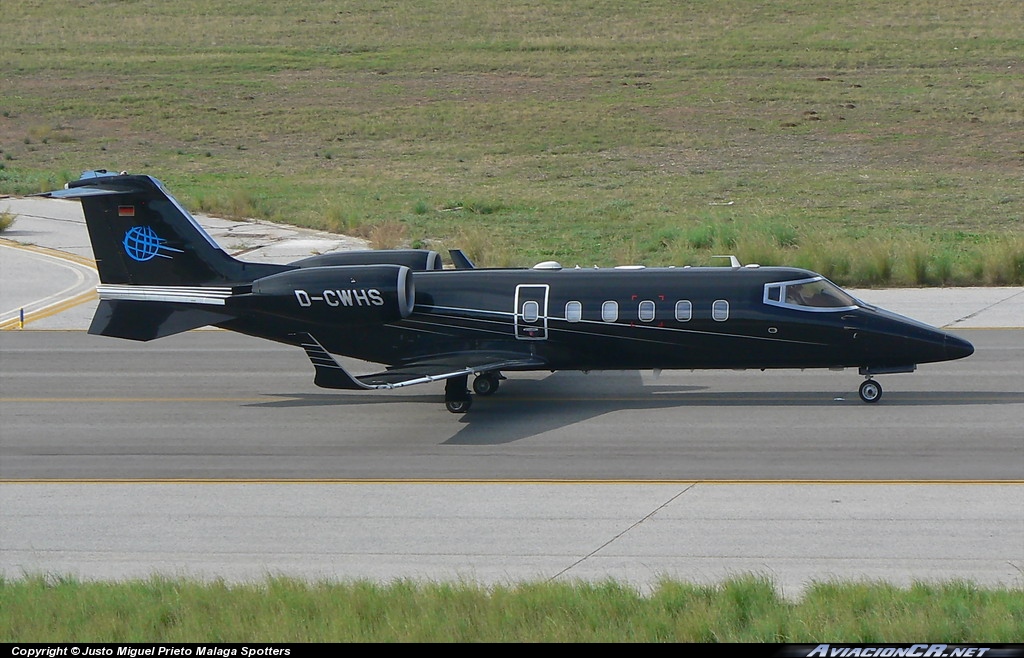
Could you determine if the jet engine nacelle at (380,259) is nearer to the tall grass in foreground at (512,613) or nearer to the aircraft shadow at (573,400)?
the aircraft shadow at (573,400)

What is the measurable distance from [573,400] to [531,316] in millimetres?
1770

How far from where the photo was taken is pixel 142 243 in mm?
22656

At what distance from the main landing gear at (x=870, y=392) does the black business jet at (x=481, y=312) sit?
0.8 inches

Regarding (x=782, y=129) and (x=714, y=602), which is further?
(x=782, y=129)

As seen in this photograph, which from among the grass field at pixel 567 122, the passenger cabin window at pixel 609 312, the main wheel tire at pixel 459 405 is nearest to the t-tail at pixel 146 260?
the main wheel tire at pixel 459 405

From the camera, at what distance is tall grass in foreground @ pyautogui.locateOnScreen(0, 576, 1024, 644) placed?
32.2 feet

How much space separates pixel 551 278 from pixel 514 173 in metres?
38.9

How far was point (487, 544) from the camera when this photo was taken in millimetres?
14758

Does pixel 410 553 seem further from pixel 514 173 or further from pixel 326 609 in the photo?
pixel 514 173

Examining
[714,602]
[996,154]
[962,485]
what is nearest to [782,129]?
[996,154]

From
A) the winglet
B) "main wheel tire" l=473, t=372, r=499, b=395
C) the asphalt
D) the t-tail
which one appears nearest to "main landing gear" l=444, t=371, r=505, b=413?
"main wheel tire" l=473, t=372, r=499, b=395

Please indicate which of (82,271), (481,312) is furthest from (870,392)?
(82,271)

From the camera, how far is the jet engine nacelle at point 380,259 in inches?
909

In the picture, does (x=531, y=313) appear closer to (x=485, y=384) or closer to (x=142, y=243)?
(x=485, y=384)
